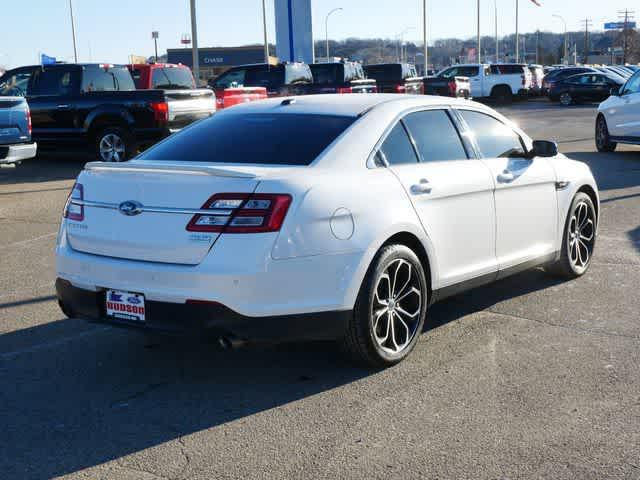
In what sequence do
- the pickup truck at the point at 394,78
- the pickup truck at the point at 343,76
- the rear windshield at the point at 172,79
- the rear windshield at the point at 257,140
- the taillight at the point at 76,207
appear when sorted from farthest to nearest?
1. the pickup truck at the point at 394,78
2. the pickup truck at the point at 343,76
3. the rear windshield at the point at 172,79
4. the rear windshield at the point at 257,140
5. the taillight at the point at 76,207

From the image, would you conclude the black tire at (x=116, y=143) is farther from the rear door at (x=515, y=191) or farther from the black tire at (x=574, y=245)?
the rear door at (x=515, y=191)

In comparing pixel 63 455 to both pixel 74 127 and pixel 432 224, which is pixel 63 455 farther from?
pixel 74 127

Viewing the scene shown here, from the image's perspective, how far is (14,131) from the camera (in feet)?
42.8

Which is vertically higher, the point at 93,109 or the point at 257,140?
the point at 257,140

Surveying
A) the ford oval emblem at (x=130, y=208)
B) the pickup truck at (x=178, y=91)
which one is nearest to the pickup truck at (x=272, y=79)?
the pickup truck at (x=178, y=91)

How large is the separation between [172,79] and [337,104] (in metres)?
13.0

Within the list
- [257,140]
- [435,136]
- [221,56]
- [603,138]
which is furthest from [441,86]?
[221,56]

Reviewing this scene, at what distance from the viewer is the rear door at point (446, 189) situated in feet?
17.7

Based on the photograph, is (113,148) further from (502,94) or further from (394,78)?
(502,94)

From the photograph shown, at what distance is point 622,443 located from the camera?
160 inches

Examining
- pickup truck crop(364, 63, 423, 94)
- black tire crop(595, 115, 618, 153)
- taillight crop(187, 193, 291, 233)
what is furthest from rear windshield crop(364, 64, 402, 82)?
taillight crop(187, 193, 291, 233)

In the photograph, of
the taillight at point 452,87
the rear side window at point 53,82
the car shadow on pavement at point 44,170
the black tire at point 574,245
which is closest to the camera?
the black tire at point 574,245

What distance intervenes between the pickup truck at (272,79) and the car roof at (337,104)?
52.7ft

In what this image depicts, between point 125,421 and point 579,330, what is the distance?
3082 millimetres
